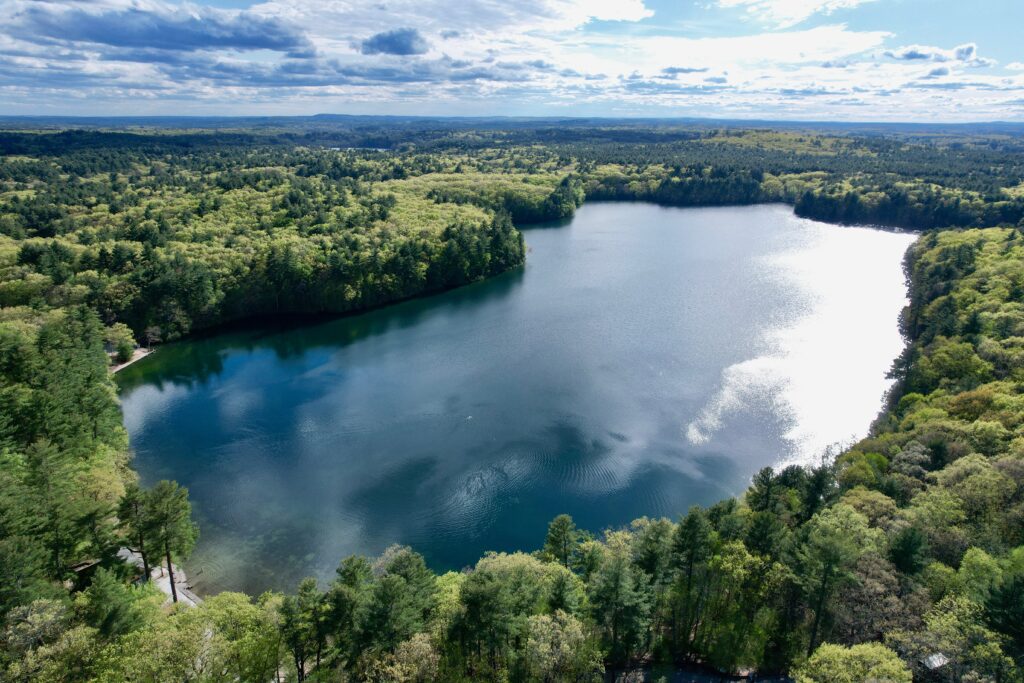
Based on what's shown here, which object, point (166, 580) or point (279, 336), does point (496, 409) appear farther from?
point (279, 336)

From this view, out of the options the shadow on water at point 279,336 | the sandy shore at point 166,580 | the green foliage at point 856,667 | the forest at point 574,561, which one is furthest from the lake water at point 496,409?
the green foliage at point 856,667

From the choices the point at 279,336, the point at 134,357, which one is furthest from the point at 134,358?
the point at 279,336

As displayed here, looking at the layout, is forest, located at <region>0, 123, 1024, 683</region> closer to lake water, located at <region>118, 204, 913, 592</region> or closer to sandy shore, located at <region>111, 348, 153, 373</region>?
sandy shore, located at <region>111, 348, 153, 373</region>

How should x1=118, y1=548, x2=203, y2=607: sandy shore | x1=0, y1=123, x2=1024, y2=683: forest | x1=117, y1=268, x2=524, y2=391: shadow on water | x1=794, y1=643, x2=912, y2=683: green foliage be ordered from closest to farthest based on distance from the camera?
→ x1=794, y1=643, x2=912, y2=683: green foliage
x1=0, y1=123, x2=1024, y2=683: forest
x1=118, y1=548, x2=203, y2=607: sandy shore
x1=117, y1=268, x2=524, y2=391: shadow on water

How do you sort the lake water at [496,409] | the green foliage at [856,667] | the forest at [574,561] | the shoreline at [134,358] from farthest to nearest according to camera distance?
1. the shoreline at [134,358]
2. the lake water at [496,409]
3. the forest at [574,561]
4. the green foliage at [856,667]

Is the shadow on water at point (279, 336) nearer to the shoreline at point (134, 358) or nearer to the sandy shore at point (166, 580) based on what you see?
the shoreline at point (134, 358)

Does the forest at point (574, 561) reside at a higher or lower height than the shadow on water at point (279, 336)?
higher

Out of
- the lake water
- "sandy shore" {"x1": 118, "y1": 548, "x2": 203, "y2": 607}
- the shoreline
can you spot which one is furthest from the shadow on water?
"sandy shore" {"x1": 118, "y1": 548, "x2": 203, "y2": 607}

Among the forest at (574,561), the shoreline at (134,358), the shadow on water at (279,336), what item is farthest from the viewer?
the shadow on water at (279,336)
